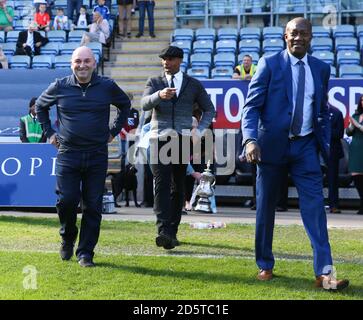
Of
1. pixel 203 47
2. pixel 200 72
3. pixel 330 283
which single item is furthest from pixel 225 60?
pixel 330 283

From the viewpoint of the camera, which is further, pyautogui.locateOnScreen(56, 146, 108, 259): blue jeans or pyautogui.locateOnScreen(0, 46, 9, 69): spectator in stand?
pyautogui.locateOnScreen(0, 46, 9, 69): spectator in stand

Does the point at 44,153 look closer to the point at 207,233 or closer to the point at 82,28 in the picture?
the point at 207,233

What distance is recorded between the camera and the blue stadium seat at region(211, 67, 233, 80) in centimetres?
1764

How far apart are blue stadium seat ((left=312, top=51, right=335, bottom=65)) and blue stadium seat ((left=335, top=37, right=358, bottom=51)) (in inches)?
18.9

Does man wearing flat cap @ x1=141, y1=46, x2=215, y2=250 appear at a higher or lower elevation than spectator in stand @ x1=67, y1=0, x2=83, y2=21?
lower

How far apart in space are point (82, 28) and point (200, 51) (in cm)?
366

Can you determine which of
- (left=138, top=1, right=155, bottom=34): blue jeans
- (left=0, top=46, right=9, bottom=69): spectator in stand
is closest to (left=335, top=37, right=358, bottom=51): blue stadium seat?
(left=138, top=1, right=155, bottom=34): blue jeans

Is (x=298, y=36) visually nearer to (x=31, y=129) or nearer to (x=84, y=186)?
(x=84, y=186)

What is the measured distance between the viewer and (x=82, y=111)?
275 inches

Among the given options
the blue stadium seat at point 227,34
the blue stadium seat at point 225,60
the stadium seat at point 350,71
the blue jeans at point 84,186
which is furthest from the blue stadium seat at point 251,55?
the blue jeans at point 84,186

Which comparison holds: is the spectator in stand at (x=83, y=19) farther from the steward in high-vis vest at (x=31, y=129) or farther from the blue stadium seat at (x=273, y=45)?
the steward in high-vis vest at (x=31, y=129)

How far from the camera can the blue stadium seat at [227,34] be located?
786 inches

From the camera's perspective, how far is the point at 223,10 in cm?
Result: 2128

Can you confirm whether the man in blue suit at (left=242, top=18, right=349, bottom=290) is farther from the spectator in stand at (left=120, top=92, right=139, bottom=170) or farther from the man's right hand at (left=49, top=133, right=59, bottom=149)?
the spectator in stand at (left=120, top=92, right=139, bottom=170)
